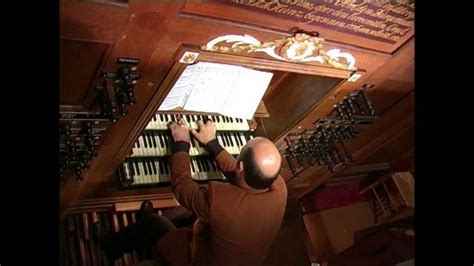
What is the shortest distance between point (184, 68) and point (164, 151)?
28 cm

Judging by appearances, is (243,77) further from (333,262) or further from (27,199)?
(27,199)

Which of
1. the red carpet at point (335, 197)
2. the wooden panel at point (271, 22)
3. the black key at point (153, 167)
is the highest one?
the wooden panel at point (271, 22)

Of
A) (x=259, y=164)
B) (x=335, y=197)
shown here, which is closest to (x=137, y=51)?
(x=259, y=164)

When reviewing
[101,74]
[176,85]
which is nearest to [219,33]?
[176,85]

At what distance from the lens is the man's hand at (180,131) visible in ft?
5.50

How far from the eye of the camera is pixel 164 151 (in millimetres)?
1693

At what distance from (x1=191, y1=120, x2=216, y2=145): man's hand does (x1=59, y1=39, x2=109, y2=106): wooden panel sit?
1.24 ft

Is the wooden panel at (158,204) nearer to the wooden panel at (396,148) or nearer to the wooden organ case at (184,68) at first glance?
the wooden organ case at (184,68)

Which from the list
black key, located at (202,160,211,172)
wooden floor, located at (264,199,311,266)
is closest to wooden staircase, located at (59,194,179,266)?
black key, located at (202,160,211,172)

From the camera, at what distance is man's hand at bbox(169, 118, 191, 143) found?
1677mm

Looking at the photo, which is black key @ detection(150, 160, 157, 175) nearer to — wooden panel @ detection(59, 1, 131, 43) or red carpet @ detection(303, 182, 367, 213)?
wooden panel @ detection(59, 1, 131, 43)

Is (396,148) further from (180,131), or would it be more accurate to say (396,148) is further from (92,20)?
(92,20)

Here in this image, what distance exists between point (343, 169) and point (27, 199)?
4.13 feet

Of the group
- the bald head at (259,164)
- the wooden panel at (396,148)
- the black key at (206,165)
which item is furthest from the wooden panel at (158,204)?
the wooden panel at (396,148)
